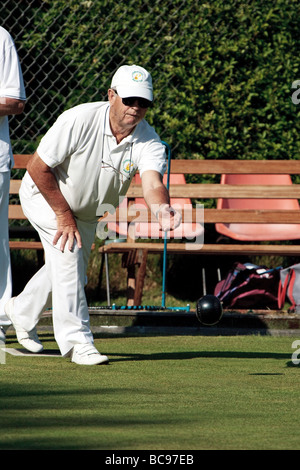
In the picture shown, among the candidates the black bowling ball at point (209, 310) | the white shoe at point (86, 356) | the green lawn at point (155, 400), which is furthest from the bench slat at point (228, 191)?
the white shoe at point (86, 356)

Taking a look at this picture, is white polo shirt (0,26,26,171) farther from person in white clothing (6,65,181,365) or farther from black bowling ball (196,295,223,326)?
black bowling ball (196,295,223,326)

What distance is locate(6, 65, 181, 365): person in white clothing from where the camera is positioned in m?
4.63

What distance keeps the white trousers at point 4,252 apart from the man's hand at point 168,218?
1.74 m

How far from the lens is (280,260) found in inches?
343

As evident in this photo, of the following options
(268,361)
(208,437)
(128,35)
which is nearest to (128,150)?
(268,361)

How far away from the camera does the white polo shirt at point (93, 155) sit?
4.65 metres

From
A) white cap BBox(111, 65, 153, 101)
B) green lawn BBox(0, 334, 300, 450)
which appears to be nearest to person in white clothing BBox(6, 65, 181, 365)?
white cap BBox(111, 65, 153, 101)

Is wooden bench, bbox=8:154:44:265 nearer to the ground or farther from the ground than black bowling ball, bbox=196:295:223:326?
farther from the ground

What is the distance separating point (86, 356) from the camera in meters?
4.75

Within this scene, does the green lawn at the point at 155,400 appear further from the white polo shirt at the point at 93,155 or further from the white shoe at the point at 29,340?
the white polo shirt at the point at 93,155

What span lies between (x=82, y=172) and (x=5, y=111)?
98 cm

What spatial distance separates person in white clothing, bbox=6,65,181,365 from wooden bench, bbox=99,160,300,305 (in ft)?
8.00

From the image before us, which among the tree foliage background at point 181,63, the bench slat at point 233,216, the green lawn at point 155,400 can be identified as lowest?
the green lawn at point 155,400

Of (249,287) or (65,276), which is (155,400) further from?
(249,287)
